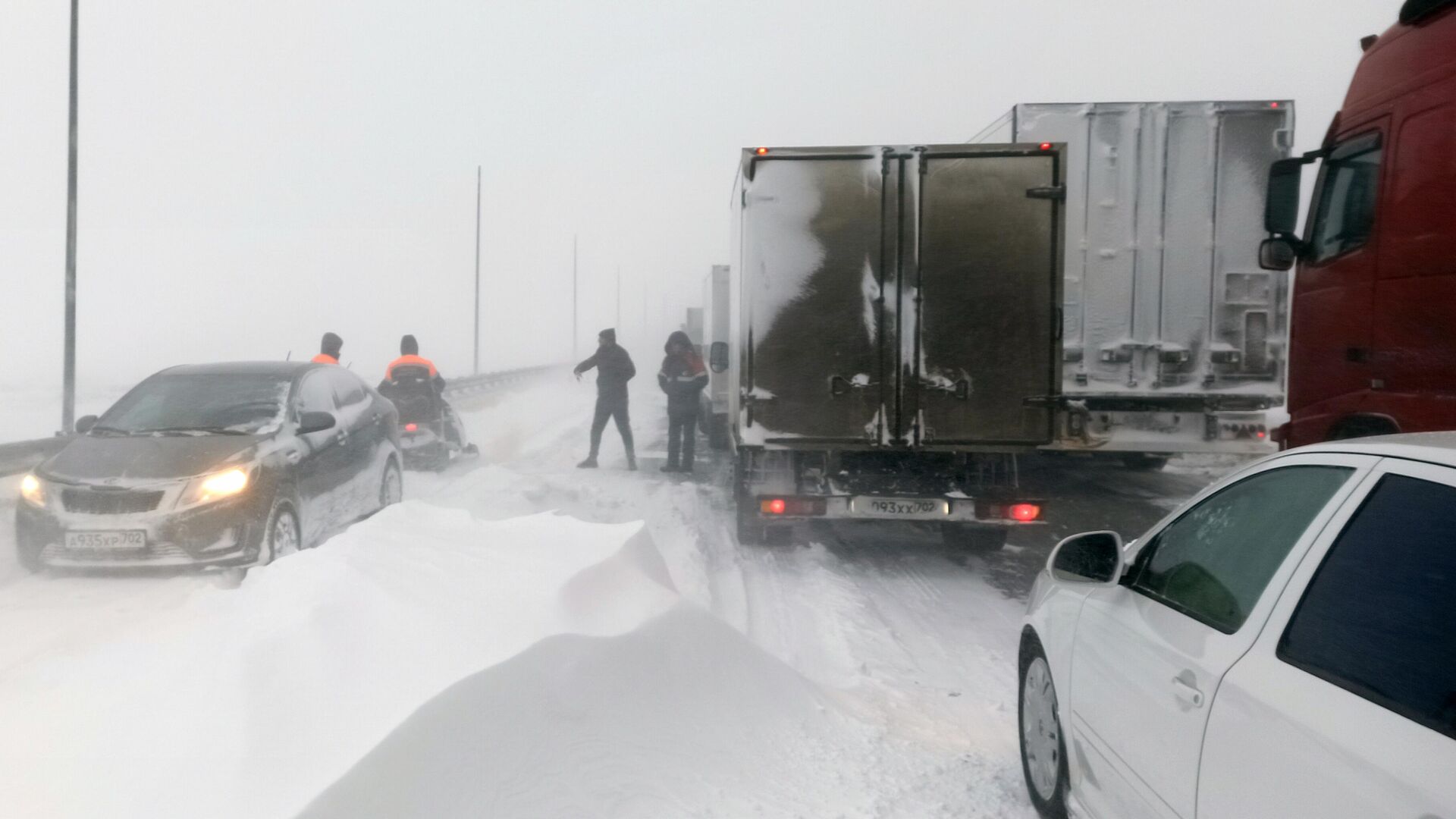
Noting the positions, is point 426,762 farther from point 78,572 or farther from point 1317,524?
point 78,572

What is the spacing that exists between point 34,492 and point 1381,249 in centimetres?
843

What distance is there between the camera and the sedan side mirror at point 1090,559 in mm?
3189

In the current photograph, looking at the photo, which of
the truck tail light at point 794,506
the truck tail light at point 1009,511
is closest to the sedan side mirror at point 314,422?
the truck tail light at point 794,506

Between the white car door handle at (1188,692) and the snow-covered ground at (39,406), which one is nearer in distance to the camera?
the white car door handle at (1188,692)

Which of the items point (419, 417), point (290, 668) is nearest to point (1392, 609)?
point (290, 668)

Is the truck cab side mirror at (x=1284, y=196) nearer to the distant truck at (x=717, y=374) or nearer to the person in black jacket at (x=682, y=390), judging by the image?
the person in black jacket at (x=682, y=390)

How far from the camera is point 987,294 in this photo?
7.80 metres

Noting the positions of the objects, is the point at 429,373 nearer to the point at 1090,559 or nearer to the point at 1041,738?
the point at 1041,738

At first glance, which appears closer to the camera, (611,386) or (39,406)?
(611,386)

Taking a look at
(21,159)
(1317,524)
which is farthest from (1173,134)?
(21,159)

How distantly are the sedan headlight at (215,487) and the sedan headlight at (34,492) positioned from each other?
3.34 feet

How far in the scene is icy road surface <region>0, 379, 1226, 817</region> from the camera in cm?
318

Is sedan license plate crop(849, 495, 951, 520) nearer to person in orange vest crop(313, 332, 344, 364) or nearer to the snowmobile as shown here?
person in orange vest crop(313, 332, 344, 364)

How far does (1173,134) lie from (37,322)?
71.5 meters
